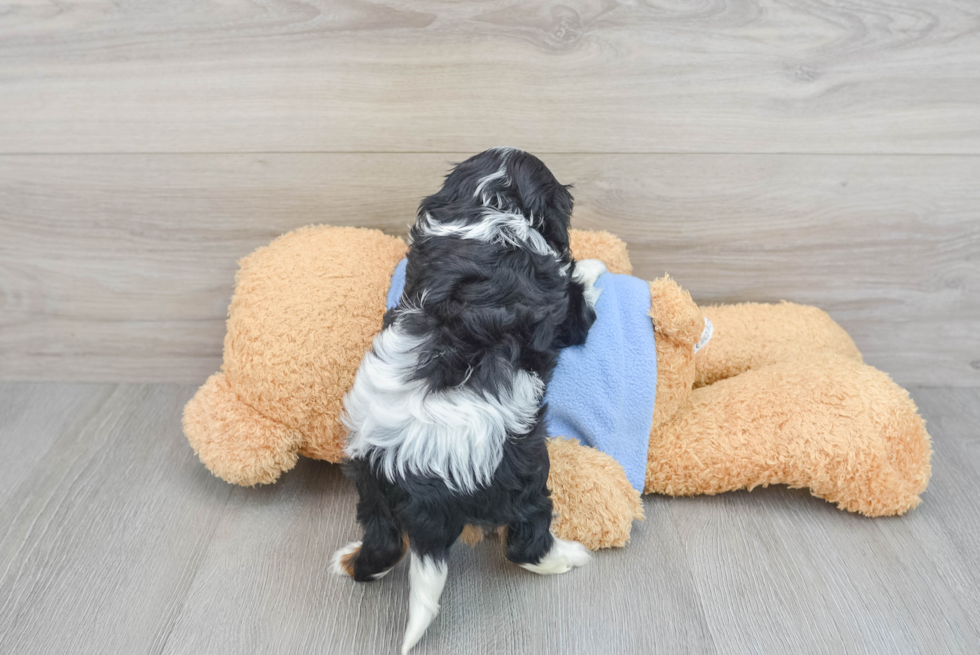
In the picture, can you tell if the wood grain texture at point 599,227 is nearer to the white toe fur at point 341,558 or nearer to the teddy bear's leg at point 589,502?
the teddy bear's leg at point 589,502

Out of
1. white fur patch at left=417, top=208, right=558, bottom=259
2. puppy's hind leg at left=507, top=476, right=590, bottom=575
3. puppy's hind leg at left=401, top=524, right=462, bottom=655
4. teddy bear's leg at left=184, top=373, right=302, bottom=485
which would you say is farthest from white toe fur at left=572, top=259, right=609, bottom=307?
teddy bear's leg at left=184, top=373, right=302, bottom=485

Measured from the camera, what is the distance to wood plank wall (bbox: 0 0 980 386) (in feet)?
4.69

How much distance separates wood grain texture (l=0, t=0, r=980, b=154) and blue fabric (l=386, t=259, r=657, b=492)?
1.42 feet

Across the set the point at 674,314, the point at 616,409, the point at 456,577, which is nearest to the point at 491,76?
the point at 674,314

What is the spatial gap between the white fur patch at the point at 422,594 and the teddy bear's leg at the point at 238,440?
443mm

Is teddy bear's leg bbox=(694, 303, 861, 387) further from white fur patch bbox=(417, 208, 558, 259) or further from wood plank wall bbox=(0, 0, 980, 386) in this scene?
white fur patch bbox=(417, 208, 558, 259)

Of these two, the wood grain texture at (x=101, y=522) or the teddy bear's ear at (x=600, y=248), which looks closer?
the wood grain texture at (x=101, y=522)

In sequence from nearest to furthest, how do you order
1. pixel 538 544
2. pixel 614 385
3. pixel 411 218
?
pixel 538 544 < pixel 614 385 < pixel 411 218

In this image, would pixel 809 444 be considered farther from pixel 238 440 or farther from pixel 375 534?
pixel 238 440

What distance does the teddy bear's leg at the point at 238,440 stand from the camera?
1313 millimetres

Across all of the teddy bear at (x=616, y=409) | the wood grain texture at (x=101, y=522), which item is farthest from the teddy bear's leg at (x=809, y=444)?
the wood grain texture at (x=101, y=522)

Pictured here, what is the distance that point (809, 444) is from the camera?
129 cm

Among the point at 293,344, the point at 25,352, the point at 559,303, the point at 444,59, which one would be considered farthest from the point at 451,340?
the point at 25,352

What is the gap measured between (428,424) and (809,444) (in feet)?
2.46
